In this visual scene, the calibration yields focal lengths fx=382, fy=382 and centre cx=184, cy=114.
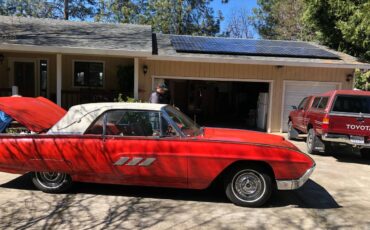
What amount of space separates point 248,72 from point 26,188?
10.2 meters

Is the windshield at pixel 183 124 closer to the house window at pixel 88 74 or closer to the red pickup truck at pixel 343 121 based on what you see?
the red pickup truck at pixel 343 121

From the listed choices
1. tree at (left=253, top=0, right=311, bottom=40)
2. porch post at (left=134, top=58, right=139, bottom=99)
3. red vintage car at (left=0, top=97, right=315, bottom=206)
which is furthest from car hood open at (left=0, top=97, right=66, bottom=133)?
tree at (left=253, top=0, right=311, bottom=40)

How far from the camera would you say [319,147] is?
9805mm

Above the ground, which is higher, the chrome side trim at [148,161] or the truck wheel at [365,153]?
the chrome side trim at [148,161]

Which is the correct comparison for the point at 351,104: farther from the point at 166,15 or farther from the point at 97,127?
the point at 166,15


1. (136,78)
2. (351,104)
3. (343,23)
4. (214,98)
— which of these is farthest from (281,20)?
(351,104)

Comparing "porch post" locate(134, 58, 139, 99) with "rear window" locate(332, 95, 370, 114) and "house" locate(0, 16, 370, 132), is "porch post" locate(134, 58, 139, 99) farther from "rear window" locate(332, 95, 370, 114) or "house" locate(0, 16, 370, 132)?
"rear window" locate(332, 95, 370, 114)

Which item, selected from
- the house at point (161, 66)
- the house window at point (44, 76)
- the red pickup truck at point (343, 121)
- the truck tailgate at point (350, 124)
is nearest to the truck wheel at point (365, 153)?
the red pickup truck at point (343, 121)

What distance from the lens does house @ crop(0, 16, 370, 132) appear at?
13.8 m

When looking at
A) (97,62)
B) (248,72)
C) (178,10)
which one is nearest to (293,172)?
(248,72)

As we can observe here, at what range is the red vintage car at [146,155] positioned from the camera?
17.8ft

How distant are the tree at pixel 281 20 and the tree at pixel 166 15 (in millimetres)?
4224

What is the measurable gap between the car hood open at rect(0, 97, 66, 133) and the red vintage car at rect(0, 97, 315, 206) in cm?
5

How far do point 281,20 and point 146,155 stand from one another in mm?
29079
